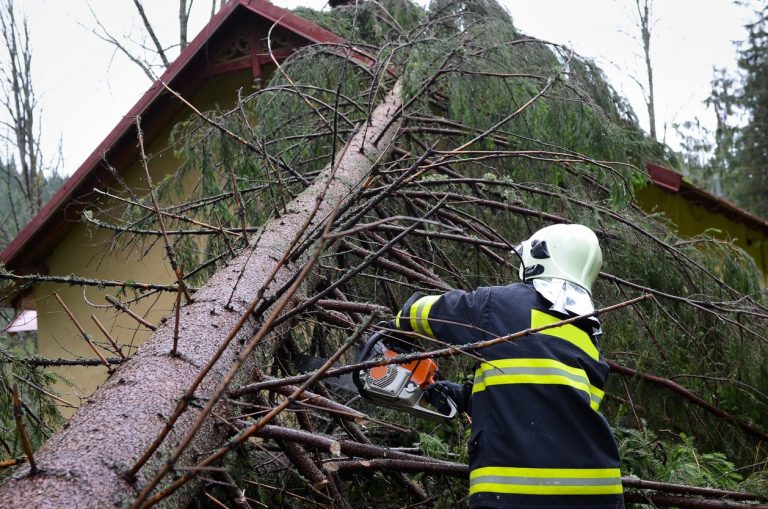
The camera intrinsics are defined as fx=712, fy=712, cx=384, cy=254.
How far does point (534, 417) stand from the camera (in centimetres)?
227

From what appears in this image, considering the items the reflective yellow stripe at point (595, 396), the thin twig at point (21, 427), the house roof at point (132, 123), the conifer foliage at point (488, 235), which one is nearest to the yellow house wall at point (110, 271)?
the house roof at point (132, 123)

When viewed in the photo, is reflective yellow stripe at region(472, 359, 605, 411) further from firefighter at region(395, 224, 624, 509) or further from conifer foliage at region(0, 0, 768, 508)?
conifer foliage at region(0, 0, 768, 508)

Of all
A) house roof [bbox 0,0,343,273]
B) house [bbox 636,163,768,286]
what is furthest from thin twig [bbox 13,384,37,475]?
house [bbox 636,163,768,286]

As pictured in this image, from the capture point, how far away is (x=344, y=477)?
2822 mm

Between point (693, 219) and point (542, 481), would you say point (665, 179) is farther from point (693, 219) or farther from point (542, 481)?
point (542, 481)

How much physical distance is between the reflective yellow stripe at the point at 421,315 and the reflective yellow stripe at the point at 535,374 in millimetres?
246

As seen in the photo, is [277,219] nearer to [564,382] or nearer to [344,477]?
[344,477]

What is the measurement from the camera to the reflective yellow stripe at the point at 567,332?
7.86 ft

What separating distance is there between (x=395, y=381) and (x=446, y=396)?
0.25 metres

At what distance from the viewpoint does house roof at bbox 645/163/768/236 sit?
25.7ft

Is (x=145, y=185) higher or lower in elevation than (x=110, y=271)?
higher

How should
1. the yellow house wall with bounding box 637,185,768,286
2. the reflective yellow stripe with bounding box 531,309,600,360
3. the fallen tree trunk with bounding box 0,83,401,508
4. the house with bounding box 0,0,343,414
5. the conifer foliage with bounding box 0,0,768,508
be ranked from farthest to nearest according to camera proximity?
1. the yellow house wall with bounding box 637,185,768,286
2. the house with bounding box 0,0,343,414
3. the conifer foliage with bounding box 0,0,768,508
4. the reflective yellow stripe with bounding box 531,309,600,360
5. the fallen tree trunk with bounding box 0,83,401,508

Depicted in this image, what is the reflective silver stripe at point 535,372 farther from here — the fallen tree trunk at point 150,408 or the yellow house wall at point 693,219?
the yellow house wall at point 693,219

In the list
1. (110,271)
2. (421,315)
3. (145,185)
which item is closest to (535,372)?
(421,315)
